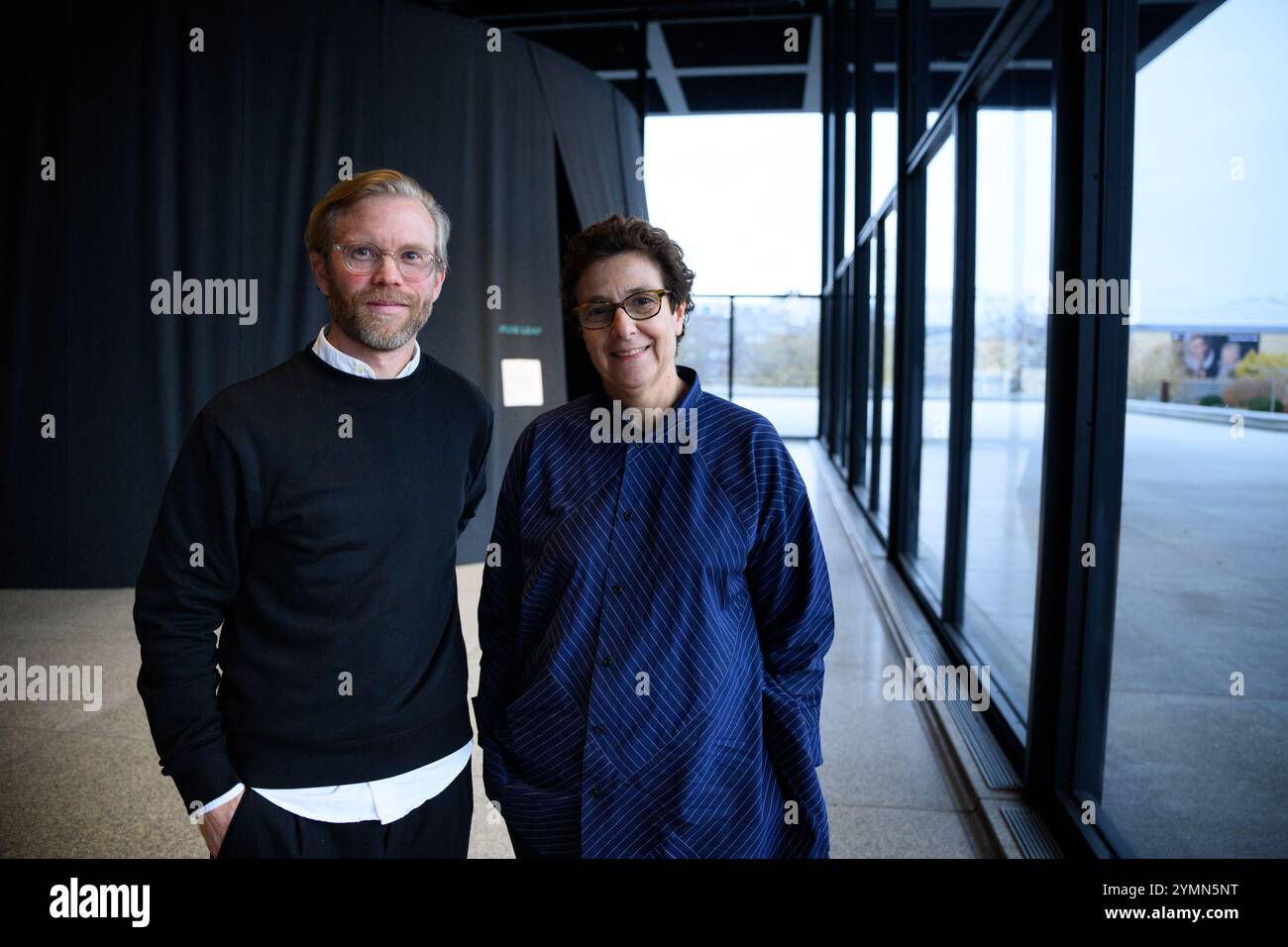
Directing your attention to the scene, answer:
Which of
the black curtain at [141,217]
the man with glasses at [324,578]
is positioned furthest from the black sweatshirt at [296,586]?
the black curtain at [141,217]

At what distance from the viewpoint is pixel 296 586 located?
4.41ft

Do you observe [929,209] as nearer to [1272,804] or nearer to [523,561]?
[1272,804]

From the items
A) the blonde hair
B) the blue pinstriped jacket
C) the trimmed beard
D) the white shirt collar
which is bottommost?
the blue pinstriped jacket

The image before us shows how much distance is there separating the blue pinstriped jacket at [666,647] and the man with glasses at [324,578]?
0.16 m

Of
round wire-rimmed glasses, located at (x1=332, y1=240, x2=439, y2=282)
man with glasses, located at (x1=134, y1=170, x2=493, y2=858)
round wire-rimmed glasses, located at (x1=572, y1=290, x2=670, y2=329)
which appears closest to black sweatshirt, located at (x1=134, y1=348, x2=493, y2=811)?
man with glasses, located at (x1=134, y1=170, x2=493, y2=858)

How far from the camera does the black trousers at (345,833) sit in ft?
4.53

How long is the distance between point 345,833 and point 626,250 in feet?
3.29

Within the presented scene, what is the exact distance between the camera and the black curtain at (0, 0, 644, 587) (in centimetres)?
523

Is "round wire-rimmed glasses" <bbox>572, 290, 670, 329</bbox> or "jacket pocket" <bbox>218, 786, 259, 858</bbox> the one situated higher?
"round wire-rimmed glasses" <bbox>572, 290, 670, 329</bbox>

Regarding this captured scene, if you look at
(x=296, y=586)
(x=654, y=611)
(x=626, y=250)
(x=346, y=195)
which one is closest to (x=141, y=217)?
(x=346, y=195)

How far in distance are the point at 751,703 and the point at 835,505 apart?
7.20 m

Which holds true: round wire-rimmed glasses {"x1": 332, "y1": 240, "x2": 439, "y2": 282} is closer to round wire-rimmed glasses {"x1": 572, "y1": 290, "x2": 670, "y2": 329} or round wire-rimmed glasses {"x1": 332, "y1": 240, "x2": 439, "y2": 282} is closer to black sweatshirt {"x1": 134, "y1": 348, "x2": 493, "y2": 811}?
black sweatshirt {"x1": 134, "y1": 348, "x2": 493, "y2": 811}

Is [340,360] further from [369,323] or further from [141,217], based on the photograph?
[141,217]

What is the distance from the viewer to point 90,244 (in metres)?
5.27
